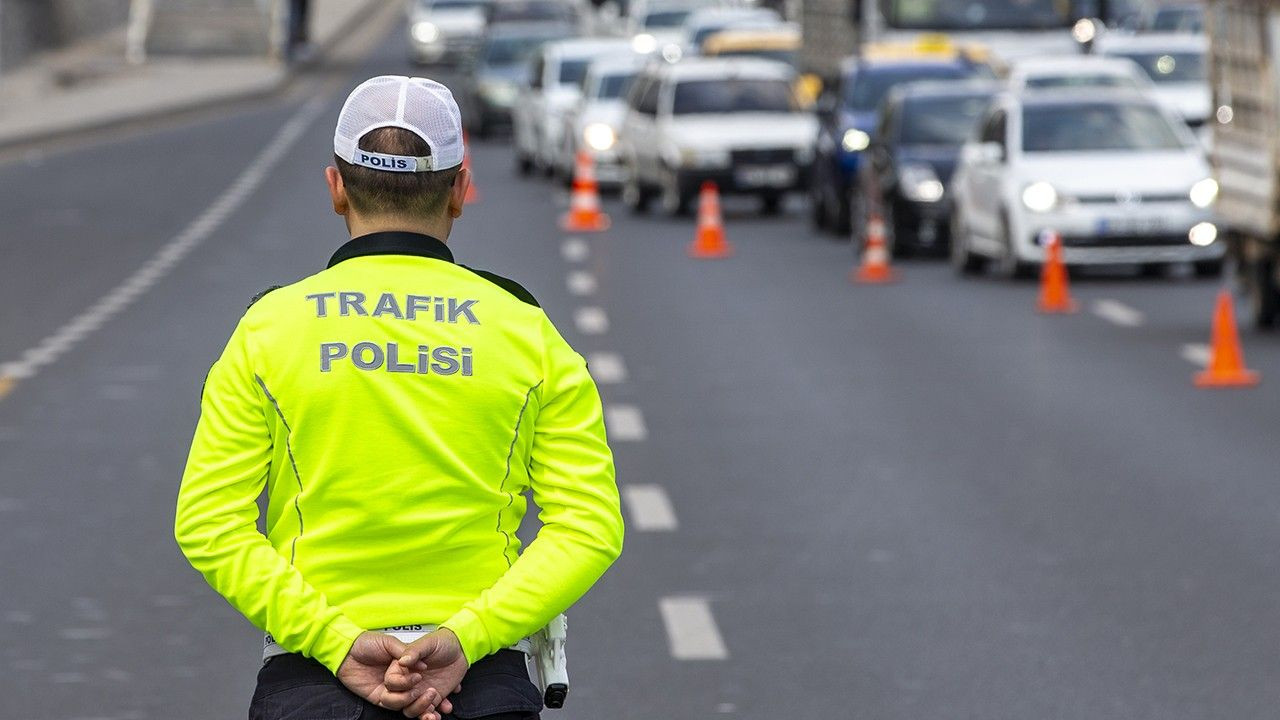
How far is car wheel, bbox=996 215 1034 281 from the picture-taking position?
922 inches

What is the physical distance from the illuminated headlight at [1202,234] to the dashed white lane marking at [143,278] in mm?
8378

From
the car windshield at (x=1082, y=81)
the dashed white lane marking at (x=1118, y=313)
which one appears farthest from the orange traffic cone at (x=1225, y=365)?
the car windshield at (x=1082, y=81)

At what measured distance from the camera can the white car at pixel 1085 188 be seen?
2314 cm

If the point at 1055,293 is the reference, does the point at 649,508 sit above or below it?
above

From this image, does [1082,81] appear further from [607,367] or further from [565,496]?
[565,496]

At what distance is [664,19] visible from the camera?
2596 inches

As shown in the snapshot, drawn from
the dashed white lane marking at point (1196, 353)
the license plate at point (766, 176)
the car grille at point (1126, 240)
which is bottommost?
the license plate at point (766, 176)

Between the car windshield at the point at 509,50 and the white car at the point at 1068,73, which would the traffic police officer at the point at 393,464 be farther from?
the car windshield at the point at 509,50

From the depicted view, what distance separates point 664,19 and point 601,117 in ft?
98.3

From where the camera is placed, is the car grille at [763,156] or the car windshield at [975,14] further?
the car windshield at [975,14]

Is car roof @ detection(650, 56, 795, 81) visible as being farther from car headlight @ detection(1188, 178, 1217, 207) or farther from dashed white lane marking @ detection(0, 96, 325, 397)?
car headlight @ detection(1188, 178, 1217, 207)

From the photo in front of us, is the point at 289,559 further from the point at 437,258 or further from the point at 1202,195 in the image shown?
the point at 1202,195

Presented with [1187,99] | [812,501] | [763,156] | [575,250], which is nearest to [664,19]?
[1187,99]

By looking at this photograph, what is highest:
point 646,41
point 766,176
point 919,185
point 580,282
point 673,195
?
point 919,185
